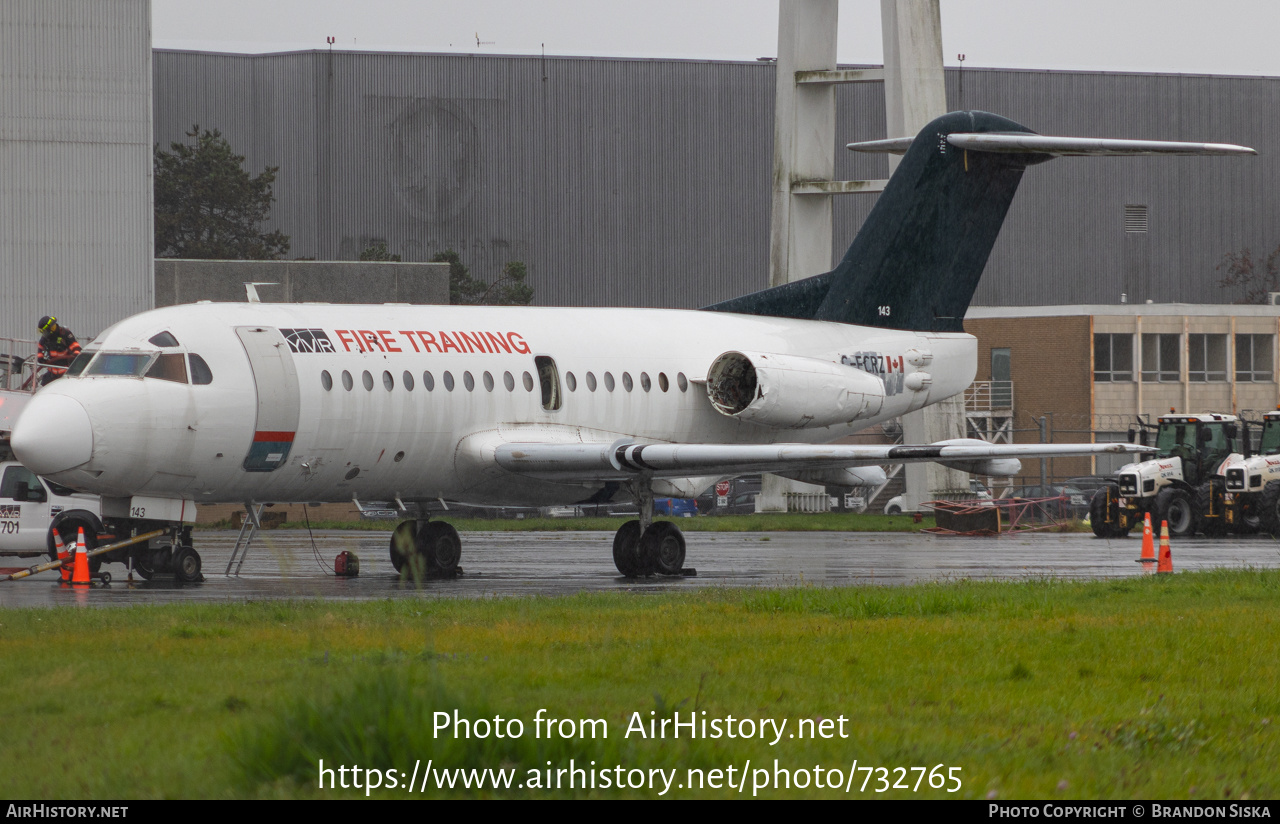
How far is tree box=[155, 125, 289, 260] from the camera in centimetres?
6781

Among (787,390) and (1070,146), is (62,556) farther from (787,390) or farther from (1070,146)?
(1070,146)


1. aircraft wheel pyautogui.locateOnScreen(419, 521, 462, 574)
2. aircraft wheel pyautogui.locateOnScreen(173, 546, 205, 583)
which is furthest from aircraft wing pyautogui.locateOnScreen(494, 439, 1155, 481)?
aircraft wheel pyautogui.locateOnScreen(173, 546, 205, 583)

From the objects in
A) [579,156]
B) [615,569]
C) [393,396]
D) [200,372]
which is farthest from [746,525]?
[579,156]

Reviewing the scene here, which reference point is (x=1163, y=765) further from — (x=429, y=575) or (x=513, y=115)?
(x=513, y=115)

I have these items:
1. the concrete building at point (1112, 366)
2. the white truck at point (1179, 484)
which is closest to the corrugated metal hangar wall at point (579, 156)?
the concrete building at point (1112, 366)

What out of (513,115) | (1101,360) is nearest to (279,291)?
(513,115)

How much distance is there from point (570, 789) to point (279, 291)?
135 feet

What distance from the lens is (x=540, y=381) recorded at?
2075cm

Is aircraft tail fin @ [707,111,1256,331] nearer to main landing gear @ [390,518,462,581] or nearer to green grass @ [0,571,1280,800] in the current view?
main landing gear @ [390,518,462,581]

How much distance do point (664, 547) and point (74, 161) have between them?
948 inches

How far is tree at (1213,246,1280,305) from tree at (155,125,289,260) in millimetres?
45871

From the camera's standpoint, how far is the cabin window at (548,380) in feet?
68.3

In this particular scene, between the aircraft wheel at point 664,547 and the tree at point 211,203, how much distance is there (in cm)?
5076
